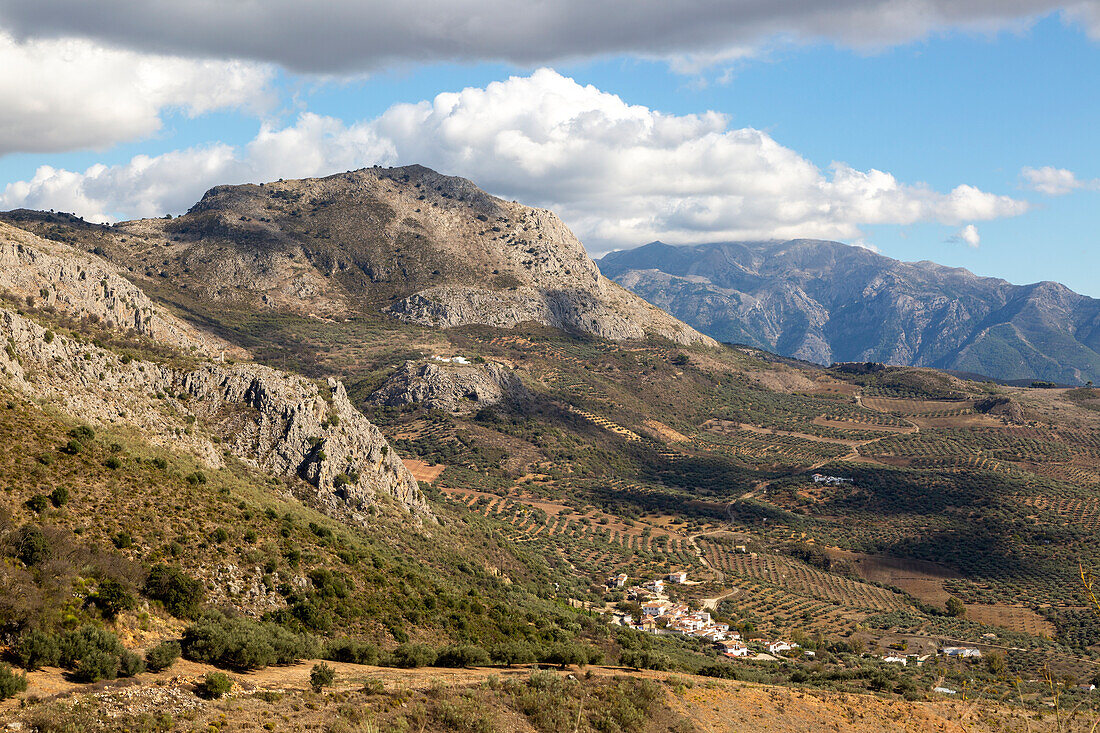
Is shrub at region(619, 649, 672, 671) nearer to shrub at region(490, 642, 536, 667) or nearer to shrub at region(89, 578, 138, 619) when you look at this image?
shrub at region(490, 642, 536, 667)

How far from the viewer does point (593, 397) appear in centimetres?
18375

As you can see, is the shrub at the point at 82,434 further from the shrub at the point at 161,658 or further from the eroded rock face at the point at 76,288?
the eroded rock face at the point at 76,288

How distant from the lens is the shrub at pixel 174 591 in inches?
1172

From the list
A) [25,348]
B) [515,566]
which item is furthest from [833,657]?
[25,348]

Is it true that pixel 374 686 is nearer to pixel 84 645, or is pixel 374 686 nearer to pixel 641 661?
pixel 84 645

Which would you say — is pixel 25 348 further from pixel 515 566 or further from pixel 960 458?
pixel 960 458

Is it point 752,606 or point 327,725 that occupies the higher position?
point 327,725

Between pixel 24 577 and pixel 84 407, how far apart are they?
25.4 metres

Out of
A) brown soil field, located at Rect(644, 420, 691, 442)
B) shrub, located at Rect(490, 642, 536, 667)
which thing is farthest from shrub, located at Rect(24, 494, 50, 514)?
brown soil field, located at Rect(644, 420, 691, 442)

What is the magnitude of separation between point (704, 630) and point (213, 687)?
55.4 meters

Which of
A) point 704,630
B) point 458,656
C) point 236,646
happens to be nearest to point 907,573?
point 704,630

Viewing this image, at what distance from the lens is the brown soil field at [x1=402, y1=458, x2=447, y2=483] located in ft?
382

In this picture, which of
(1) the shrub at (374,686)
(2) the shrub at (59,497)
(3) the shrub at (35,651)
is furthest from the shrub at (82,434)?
(1) the shrub at (374,686)

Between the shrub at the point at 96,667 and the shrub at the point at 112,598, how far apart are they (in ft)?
16.9
